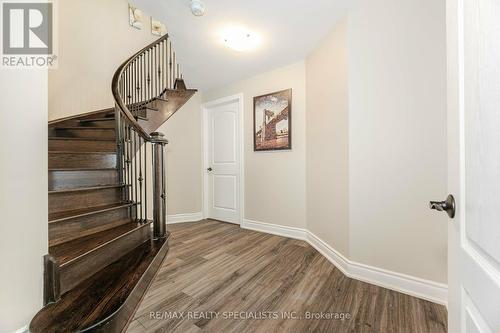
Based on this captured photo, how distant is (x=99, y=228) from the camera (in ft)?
5.20

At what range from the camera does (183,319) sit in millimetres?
1327

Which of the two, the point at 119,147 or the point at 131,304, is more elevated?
the point at 119,147

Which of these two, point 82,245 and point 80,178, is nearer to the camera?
point 82,245

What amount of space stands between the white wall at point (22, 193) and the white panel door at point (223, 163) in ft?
8.63

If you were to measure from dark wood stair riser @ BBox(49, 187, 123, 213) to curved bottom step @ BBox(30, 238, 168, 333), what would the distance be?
1.83ft

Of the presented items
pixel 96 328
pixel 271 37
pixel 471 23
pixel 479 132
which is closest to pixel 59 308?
pixel 96 328

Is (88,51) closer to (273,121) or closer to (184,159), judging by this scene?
(184,159)

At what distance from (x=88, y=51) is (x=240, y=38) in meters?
2.49

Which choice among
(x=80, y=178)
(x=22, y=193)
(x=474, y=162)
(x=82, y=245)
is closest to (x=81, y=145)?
(x=80, y=178)

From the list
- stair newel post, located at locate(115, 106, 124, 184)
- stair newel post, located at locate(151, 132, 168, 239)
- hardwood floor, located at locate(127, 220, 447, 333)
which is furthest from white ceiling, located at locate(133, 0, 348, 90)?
hardwood floor, located at locate(127, 220, 447, 333)

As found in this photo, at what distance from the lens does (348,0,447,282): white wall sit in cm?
149

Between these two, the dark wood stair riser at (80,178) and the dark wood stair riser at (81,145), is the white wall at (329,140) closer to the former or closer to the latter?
the dark wood stair riser at (80,178)

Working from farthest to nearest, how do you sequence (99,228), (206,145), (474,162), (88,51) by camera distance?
(206,145) < (88,51) < (99,228) < (474,162)

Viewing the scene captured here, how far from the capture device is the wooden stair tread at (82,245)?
3.72 ft
